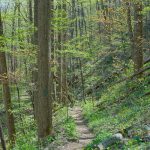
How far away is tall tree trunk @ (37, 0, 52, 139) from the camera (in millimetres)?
10539

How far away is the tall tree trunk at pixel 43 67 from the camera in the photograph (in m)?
10.5

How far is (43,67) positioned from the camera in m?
10.8

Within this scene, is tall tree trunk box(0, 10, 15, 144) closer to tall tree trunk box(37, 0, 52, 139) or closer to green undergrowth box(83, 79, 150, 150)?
green undergrowth box(83, 79, 150, 150)

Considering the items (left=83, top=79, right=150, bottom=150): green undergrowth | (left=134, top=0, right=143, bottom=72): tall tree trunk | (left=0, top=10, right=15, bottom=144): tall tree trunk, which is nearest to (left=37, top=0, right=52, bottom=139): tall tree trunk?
(left=83, top=79, right=150, bottom=150): green undergrowth

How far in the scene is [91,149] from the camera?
8836 millimetres

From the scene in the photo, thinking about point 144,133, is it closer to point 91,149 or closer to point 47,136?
point 91,149

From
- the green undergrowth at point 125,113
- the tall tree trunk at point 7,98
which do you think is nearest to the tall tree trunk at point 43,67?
the green undergrowth at point 125,113

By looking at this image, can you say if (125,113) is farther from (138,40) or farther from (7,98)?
(138,40)

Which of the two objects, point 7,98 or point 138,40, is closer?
point 7,98

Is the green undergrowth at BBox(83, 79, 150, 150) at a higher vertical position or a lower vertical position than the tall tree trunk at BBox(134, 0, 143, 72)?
lower

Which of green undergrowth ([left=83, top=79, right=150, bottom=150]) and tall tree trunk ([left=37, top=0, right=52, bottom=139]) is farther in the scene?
green undergrowth ([left=83, top=79, right=150, bottom=150])

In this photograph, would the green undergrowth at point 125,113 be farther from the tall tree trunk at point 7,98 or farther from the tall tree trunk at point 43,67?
the tall tree trunk at point 7,98

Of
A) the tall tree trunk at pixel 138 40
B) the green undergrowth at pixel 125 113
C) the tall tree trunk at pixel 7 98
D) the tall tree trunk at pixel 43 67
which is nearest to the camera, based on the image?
the tall tree trunk at pixel 43 67

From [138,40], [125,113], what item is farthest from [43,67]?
[138,40]
